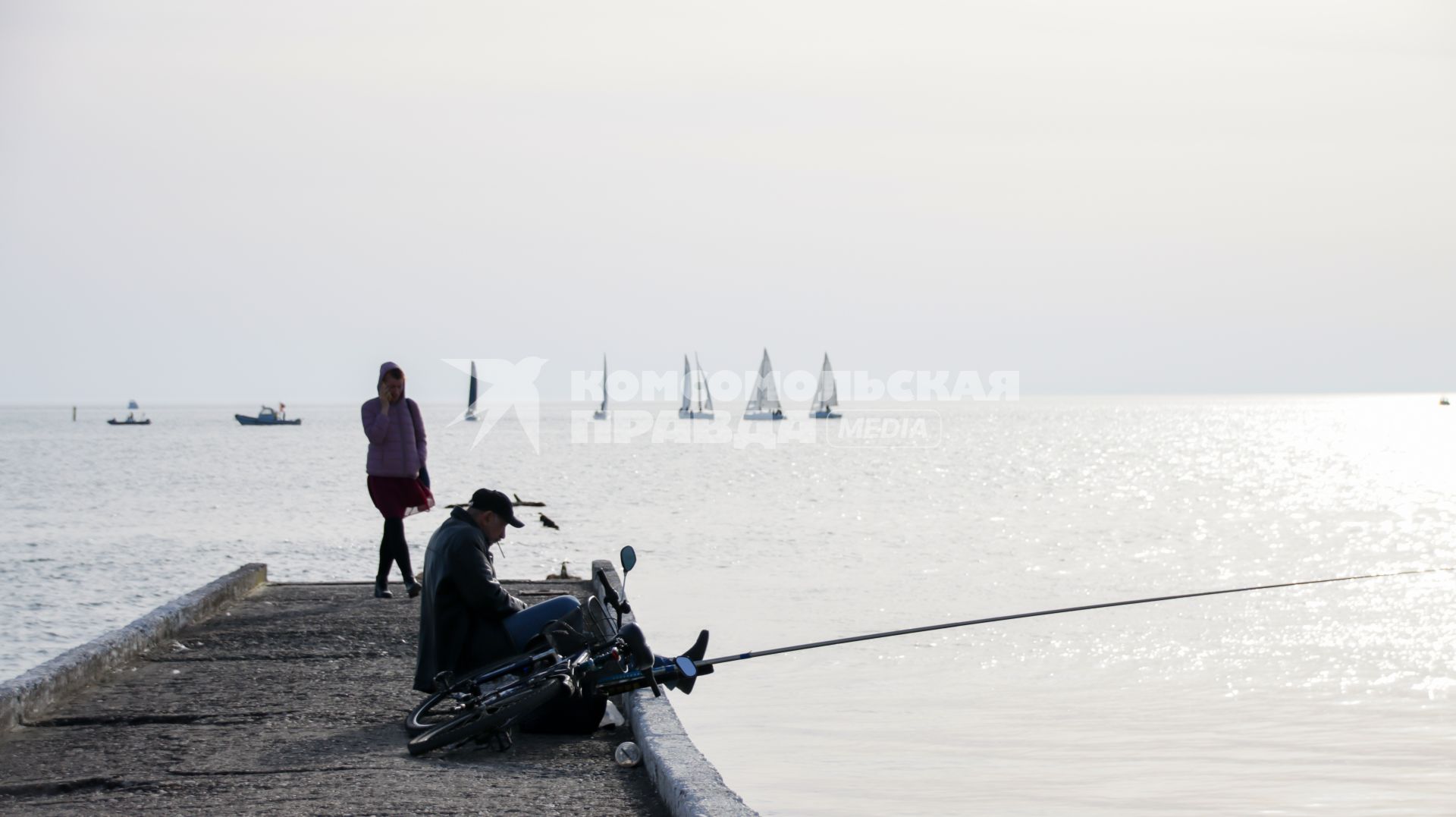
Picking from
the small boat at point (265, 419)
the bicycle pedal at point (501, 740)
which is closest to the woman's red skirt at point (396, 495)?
the bicycle pedal at point (501, 740)

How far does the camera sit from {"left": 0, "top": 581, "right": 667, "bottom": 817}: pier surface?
17.8ft

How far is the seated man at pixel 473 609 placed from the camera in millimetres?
6340

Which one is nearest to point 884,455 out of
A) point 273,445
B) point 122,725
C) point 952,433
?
point 273,445

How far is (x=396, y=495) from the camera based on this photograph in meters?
10.2

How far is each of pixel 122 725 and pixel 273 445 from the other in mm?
93205

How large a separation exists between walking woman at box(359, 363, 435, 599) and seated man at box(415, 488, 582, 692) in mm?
3623

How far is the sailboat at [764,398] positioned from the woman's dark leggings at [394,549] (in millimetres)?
92803

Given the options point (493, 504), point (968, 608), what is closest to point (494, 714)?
point (493, 504)

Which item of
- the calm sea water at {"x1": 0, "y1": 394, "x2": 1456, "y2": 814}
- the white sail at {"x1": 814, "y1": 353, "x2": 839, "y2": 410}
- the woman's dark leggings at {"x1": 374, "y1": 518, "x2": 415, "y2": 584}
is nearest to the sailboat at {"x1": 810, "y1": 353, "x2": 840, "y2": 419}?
the white sail at {"x1": 814, "y1": 353, "x2": 839, "y2": 410}

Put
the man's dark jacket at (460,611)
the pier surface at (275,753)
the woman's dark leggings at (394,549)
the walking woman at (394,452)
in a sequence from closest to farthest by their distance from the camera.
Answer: the pier surface at (275,753), the man's dark jacket at (460,611), the walking woman at (394,452), the woman's dark leggings at (394,549)

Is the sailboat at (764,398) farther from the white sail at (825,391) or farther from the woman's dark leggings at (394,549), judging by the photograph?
the woman's dark leggings at (394,549)

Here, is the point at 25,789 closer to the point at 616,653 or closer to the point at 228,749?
the point at 228,749

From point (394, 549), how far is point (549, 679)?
458 centimetres

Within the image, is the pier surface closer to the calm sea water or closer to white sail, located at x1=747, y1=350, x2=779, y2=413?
the calm sea water
